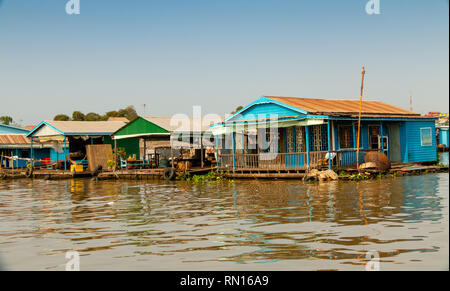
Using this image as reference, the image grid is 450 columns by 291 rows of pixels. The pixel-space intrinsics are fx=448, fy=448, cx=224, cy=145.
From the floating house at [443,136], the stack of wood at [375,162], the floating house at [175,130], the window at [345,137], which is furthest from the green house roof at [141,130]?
the floating house at [443,136]

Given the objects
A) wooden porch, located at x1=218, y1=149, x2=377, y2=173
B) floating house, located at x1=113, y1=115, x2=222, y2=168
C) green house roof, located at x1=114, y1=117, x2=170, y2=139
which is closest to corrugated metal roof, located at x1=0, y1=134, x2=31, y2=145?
floating house, located at x1=113, y1=115, x2=222, y2=168

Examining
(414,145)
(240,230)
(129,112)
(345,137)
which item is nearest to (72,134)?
(345,137)

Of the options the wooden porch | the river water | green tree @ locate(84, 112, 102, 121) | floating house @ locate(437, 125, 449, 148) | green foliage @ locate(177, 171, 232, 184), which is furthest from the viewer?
green tree @ locate(84, 112, 102, 121)

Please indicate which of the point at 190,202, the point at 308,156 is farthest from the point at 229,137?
the point at 190,202

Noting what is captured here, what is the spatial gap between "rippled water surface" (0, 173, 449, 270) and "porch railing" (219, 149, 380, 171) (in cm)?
517

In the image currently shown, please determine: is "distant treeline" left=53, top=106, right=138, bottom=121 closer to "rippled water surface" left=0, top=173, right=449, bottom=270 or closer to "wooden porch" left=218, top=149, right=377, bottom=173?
"wooden porch" left=218, top=149, right=377, bottom=173

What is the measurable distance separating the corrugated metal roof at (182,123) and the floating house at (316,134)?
279 cm

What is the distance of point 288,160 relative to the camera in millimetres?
25875

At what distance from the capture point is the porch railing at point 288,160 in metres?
23.3

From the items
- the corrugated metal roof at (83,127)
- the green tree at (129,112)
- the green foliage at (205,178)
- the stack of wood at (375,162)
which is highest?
the green tree at (129,112)

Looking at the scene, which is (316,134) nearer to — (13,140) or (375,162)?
(375,162)

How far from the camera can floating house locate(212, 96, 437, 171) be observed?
937 inches

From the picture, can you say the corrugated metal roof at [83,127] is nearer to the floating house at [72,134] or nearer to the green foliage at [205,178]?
the floating house at [72,134]
